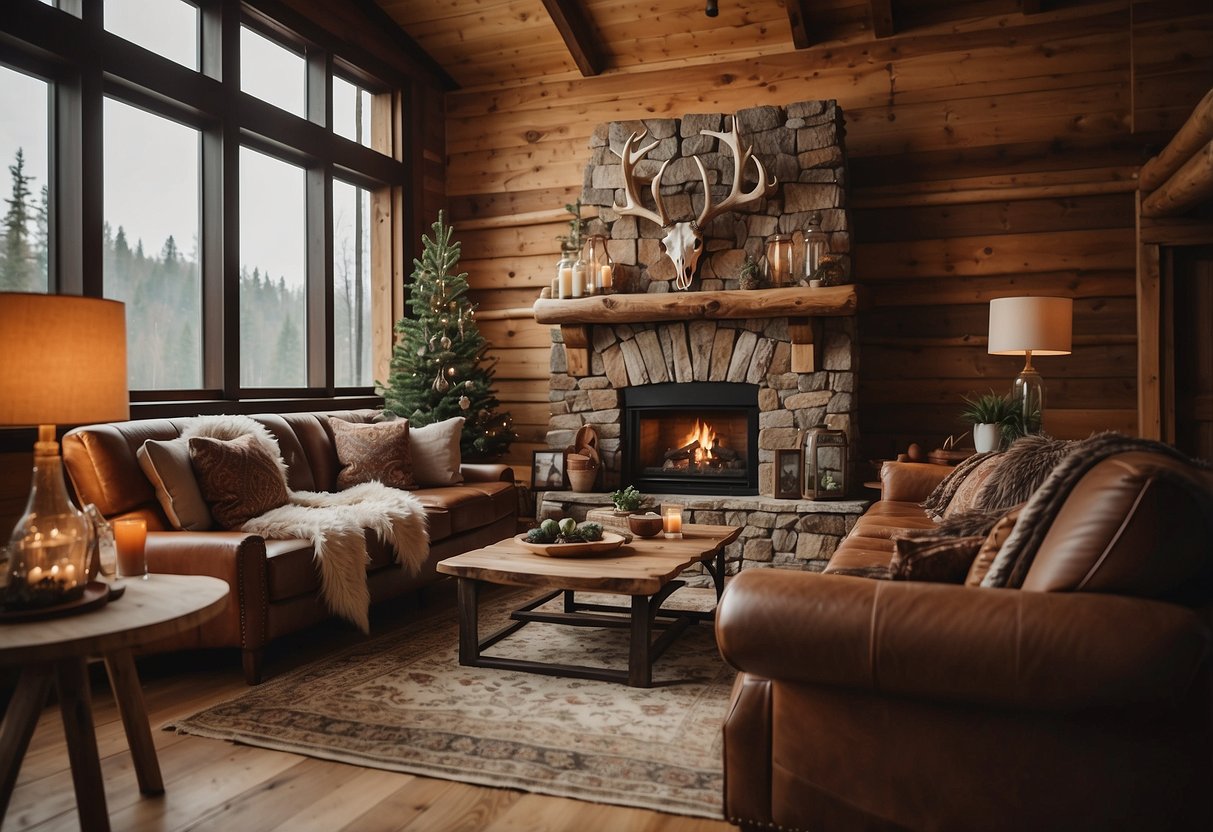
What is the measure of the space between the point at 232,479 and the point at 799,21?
4.15 metres

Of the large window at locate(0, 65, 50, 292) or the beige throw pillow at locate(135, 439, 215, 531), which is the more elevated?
the large window at locate(0, 65, 50, 292)

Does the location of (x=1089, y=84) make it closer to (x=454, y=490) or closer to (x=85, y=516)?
(x=454, y=490)

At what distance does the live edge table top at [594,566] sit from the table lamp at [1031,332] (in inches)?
77.5

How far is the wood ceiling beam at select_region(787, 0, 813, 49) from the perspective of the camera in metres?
5.29

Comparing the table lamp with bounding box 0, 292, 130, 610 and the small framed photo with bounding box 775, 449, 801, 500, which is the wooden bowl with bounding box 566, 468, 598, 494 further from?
the table lamp with bounding box 0, 292, 130, 610

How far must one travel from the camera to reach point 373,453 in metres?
4.79

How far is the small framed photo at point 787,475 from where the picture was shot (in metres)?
5.11

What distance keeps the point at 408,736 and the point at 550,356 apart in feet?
12.7

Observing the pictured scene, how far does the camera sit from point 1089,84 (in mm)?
5180

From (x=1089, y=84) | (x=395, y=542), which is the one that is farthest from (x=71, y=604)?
(x=1089, y=84)

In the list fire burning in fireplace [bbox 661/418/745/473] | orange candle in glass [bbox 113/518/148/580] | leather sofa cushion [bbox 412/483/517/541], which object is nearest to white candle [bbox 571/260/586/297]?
Answer: fire burning in fireplace [bbox 661/418/745/473]

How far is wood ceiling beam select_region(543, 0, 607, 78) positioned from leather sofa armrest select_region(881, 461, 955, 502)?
3.48m

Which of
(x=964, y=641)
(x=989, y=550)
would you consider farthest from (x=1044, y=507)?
(x=964, y=641)

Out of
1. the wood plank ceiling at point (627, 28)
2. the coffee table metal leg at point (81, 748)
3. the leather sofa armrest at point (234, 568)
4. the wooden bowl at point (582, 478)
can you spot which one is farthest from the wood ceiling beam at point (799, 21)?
the coffee table metal leg at point (81, 748)
